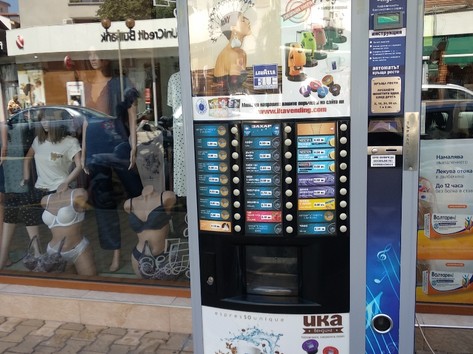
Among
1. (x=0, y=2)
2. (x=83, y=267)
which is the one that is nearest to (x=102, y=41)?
(x=0, y=2)

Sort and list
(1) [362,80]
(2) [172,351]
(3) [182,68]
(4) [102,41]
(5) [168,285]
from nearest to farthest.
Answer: (1) [362,80], (3) [182,68], (2) [172,351], (5) [168,285], (4) [102,41]

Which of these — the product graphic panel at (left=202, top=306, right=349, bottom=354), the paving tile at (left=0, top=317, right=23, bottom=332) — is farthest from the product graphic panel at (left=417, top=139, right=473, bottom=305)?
the paving tile at (left=0, top=317, right=23, bottom=332)

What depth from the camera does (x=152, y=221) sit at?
3785 millimetres

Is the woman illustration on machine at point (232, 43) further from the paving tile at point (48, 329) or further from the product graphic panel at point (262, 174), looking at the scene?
the paving tile at point (48, 329)

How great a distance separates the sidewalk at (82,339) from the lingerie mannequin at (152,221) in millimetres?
545

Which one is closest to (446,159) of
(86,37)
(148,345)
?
(148,345)

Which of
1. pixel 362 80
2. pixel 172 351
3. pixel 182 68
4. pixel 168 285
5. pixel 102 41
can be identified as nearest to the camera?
pixel 362 80

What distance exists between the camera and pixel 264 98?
1942mm

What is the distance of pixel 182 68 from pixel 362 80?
2.59 ft

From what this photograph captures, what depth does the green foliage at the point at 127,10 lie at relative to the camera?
3.70m

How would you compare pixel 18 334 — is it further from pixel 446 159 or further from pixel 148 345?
pixel 446 159

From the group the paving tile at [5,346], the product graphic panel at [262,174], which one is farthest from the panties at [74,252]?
the product graphic panel at [262,174]

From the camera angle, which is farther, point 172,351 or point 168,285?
point 168,285

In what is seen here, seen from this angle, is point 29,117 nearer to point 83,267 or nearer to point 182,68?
point 83,267
